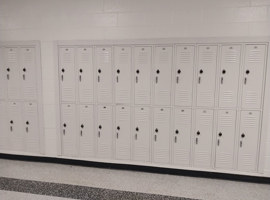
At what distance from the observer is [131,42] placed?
2807 mm

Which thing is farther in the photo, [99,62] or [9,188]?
[99,62]

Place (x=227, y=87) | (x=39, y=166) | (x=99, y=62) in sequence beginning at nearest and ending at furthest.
Answer: 1. (x=227, y=87)
2. (x=99, y=62)
3. (x=39, y=166)

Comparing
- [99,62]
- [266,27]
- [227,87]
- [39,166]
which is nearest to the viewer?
[266,27]

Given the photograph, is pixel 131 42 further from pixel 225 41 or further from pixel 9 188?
pixel 9 188

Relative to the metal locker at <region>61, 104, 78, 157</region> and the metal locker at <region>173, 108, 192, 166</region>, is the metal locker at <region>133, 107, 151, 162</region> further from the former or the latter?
the metal locker at <region>61, 104, 78, 157</region>

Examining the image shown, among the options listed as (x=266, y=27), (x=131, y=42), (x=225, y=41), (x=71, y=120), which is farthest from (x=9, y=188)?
(x=266, y=27)

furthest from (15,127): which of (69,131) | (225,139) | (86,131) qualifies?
(225,139)

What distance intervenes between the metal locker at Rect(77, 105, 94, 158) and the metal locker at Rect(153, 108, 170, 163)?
92cm

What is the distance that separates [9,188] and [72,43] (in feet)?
6.56

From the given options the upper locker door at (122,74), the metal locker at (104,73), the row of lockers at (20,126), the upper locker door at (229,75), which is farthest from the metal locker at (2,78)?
the upper locker door at (229,75)

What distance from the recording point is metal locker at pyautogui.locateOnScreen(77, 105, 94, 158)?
10.0ft

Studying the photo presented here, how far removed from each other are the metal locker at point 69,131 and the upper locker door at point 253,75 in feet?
7.63

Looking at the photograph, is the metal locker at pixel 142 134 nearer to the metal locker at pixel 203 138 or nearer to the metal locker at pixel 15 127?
the metal locker at pixel 203 138

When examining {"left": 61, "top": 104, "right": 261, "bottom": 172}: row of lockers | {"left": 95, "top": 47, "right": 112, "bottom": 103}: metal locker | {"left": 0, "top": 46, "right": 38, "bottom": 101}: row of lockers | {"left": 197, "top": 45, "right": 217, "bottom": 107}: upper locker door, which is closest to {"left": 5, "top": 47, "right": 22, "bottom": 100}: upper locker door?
{"left": 0, "top": 46, "right": 38, "bottom": 101}: row of lockers
